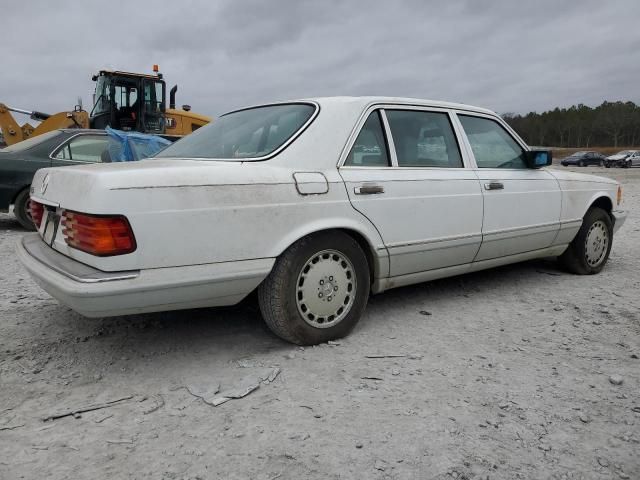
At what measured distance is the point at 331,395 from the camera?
2342 millimetres

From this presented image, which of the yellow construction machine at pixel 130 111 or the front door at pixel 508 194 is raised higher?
the yellow construction machine at pixel 130 111

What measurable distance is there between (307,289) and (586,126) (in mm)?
89899

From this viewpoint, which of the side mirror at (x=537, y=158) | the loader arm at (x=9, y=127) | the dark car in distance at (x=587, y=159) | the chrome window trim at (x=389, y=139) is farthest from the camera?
the dark car in distance at (x=587, y=159)

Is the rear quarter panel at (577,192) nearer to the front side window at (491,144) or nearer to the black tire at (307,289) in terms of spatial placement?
the front side window at (491,144)

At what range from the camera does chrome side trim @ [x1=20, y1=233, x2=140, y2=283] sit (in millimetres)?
2258

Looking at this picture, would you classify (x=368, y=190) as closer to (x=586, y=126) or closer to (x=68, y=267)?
(x=68, y=267)

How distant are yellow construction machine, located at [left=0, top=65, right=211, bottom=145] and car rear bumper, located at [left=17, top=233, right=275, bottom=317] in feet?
32.2

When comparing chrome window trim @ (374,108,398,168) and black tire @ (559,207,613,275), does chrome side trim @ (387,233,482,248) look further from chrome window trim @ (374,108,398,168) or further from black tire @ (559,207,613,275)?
black tire @ (559,207,613,275)

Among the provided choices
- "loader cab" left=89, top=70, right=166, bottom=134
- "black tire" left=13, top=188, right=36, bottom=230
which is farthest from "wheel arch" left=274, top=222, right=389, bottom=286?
"loader cab" left=89, top=70, right=166, bottom=134

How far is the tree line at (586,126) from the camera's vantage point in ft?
240

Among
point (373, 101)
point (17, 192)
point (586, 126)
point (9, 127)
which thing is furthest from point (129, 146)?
point (586, 126)

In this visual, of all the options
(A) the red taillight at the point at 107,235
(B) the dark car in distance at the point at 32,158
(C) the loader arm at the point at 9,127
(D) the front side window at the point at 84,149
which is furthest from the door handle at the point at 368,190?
(C) the loader arm at the point at 9,127

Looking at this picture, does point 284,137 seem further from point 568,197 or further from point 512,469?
point 568,197

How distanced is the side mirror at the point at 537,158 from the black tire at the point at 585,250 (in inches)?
33.1
